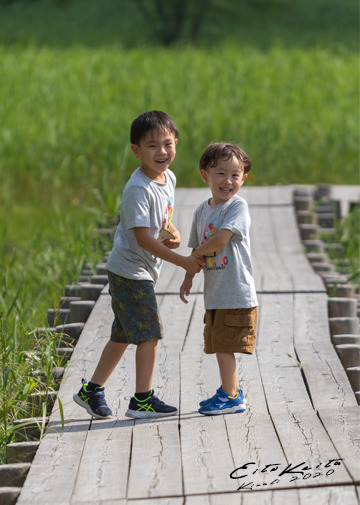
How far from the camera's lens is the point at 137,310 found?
147 inches

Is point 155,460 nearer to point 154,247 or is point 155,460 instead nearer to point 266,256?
point 154,247

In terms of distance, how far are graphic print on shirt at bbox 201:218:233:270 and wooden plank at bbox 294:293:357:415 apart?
0.75m

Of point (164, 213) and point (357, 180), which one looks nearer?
point (164, 213)

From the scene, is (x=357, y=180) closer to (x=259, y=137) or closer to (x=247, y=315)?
(x=259, y=137)

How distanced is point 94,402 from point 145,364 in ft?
0.90

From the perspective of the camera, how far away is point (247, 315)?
372 centimetres

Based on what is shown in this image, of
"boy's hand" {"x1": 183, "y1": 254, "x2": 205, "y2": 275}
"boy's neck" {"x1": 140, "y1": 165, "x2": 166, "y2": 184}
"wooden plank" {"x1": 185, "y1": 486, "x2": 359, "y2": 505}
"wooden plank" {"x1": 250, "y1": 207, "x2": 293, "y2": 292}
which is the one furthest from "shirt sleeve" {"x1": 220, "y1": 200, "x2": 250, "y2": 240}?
"wooden plank" {"x1": 250, "y1": 207, "x2": 293, "y2": 292}

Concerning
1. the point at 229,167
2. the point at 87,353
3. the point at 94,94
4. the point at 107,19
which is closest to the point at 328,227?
the point at 87,353

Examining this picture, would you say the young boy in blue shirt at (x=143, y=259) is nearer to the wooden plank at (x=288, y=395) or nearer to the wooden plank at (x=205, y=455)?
the wooden plank at (x=205, y=455)

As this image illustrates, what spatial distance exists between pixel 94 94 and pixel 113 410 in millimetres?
11739

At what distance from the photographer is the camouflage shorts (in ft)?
12.2

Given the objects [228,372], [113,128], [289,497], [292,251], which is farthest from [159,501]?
[113,128]
